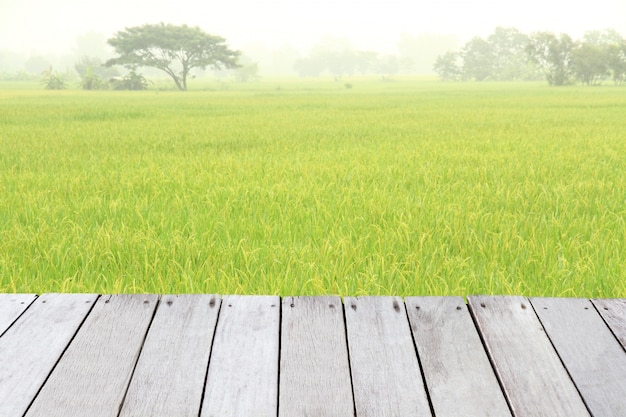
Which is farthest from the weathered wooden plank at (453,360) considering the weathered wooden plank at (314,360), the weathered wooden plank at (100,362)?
the weathered wooden plank at (100,362)

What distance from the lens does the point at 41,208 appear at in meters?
4.16

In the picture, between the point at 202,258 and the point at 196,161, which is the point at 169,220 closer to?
the point at 202,258

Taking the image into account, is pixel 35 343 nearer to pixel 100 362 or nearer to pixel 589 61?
pixel 100 362

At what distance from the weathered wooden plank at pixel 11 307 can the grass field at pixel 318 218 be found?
282mm

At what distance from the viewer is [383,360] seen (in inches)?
70.1

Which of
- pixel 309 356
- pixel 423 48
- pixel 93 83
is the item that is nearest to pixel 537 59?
pixel 93 83

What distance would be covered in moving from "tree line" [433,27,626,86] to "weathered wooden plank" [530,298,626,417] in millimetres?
41932

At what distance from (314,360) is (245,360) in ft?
0.66

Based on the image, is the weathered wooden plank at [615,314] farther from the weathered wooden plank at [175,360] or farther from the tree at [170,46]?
the tree at [170,46]

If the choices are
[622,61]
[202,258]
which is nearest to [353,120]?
[202,258]

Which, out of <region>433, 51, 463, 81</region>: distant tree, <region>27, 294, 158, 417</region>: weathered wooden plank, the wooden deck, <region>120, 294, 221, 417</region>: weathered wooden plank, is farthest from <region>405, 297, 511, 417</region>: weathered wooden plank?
<region>433, 51, 463, 81</region>: distant tree

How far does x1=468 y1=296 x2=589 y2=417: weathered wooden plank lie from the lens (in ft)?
5.20

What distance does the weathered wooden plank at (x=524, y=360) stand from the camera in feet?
5.20

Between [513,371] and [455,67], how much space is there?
71.9 meters
